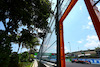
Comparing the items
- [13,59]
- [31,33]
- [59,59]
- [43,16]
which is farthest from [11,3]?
[13,59]

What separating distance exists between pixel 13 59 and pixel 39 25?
20.3 ft

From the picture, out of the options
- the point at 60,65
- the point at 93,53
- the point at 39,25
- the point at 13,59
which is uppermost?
the point at 39,25

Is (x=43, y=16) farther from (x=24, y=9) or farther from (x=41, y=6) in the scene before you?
(x=24, y=9)

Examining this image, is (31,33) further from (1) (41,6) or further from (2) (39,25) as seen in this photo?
(1) (41,6)

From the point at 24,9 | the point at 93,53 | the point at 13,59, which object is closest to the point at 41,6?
the point at 24,9

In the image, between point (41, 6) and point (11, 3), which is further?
point (41, 6)

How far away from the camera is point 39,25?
640 cm

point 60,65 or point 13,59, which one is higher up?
point 60,65

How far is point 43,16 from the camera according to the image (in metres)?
5.63

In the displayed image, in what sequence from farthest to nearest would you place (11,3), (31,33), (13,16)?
(31,33), (13,16), (11,3)

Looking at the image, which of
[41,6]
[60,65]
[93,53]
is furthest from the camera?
[41,6]

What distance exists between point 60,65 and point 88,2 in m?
Result: 2.31

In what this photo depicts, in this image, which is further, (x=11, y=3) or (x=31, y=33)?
(x=31, y=33)

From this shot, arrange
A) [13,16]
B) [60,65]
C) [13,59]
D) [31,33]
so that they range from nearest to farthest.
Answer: [60,65]
[13,16]
[31,33]
[13,59]
